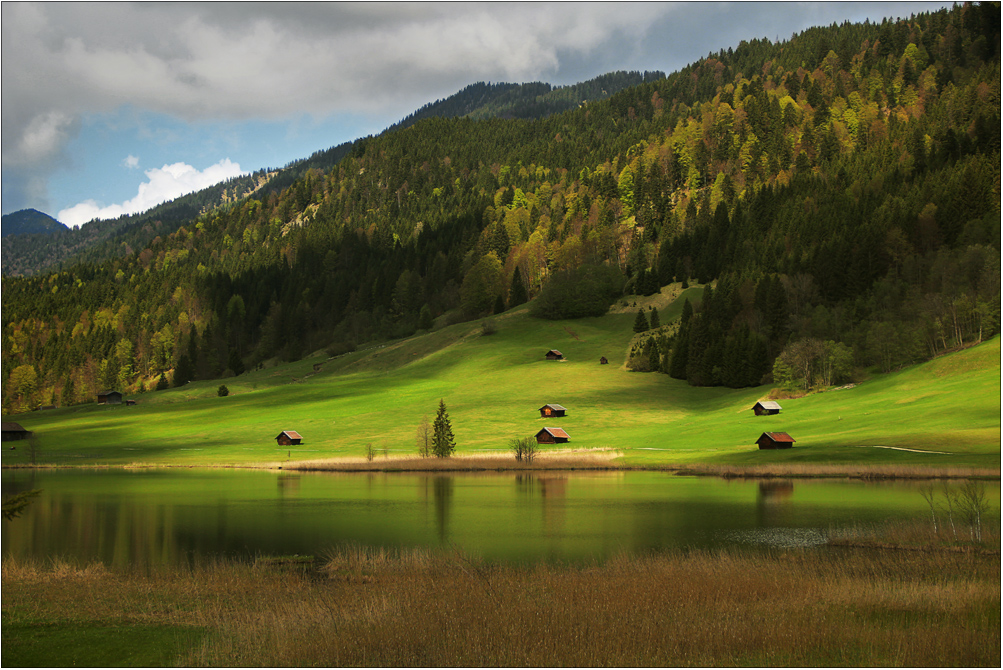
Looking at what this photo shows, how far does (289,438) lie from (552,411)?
33.5 metres

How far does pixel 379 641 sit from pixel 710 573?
12.3m

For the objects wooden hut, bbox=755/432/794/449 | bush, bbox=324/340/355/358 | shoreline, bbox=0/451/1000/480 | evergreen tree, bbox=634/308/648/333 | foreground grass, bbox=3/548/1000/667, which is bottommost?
shoreline, bbox=0/451/1000/480

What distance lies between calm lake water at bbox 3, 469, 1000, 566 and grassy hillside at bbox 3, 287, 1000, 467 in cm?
1413

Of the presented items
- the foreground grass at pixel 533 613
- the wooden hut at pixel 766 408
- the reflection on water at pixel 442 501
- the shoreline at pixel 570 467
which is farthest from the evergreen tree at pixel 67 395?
the foreground grass at pixel 533 613

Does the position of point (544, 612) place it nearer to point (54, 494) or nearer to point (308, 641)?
point (308, 641)

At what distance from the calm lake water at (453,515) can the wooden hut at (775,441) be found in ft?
38.3

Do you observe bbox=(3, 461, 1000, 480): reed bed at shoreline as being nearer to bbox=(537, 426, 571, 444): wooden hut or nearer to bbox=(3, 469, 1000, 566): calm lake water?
bbox=(3, 469, 1000, 566): calm lake water

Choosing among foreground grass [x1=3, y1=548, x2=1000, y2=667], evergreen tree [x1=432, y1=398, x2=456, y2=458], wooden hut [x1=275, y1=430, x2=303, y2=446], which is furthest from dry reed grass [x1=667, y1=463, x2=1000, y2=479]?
wooden hut [x1=275, y1=430, x2=303, y2=446]

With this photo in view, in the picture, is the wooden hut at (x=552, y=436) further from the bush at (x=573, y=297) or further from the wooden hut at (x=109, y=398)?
the wooden hut at (x=109, y=398)

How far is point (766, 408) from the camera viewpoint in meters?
87.8

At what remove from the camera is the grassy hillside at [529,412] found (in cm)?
6806

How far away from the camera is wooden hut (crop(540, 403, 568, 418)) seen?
319 ft

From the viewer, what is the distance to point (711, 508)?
1719 inches

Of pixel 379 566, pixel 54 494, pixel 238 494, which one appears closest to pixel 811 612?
pixel 379 566
